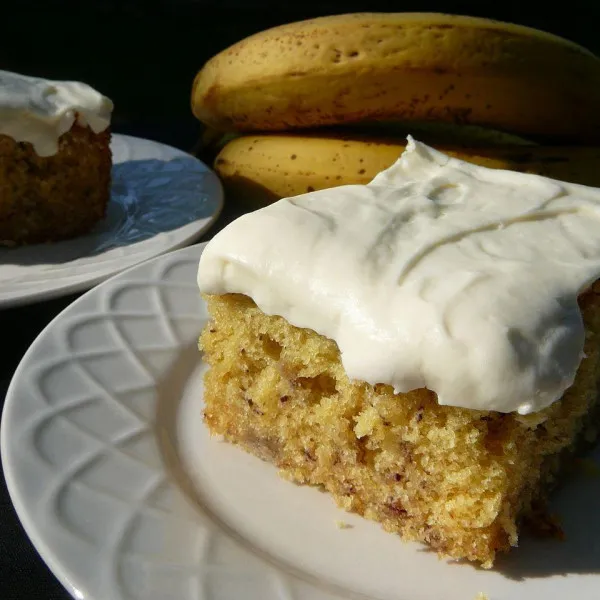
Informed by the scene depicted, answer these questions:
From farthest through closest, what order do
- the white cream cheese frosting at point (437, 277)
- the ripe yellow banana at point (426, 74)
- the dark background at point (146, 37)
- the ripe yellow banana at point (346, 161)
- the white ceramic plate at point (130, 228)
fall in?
the dark background at point (146, 37), the ripe yellow banana at point (346, 161), the ripe yellow banana at point (426, 74), the white ceramic plate at point (130, 228), the white cream cheese frosting at point (437, 277)

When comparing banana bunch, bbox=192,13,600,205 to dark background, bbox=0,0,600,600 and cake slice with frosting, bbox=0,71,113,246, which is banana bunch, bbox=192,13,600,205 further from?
dark background, bbox=0,0,600,600

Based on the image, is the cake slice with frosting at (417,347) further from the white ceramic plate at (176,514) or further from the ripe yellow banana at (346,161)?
the ripe yellow banana at (346,161)

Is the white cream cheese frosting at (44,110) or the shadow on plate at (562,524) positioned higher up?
the white cream cheese frosting at (44,110)

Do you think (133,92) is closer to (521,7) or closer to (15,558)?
(521,7)

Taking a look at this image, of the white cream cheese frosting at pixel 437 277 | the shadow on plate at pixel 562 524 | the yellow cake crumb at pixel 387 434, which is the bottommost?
the shadow on plate at pixel 562 524

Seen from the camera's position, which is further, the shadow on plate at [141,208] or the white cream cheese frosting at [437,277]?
the shadow on plate at [141,208]

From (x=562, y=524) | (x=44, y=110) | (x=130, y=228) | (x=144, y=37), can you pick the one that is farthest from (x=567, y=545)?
(x=144, y=37)

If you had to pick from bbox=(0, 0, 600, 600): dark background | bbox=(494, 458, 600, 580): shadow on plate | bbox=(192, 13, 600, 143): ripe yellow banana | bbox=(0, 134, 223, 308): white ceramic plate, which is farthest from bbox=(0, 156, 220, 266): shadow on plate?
bbox=(494, 458, 600, 580): shadow on plate

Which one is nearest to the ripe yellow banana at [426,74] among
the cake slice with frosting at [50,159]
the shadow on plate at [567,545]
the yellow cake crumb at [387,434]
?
the cake slice with frosting at [50,159]

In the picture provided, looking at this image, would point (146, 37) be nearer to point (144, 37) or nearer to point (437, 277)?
point (144, 37)
